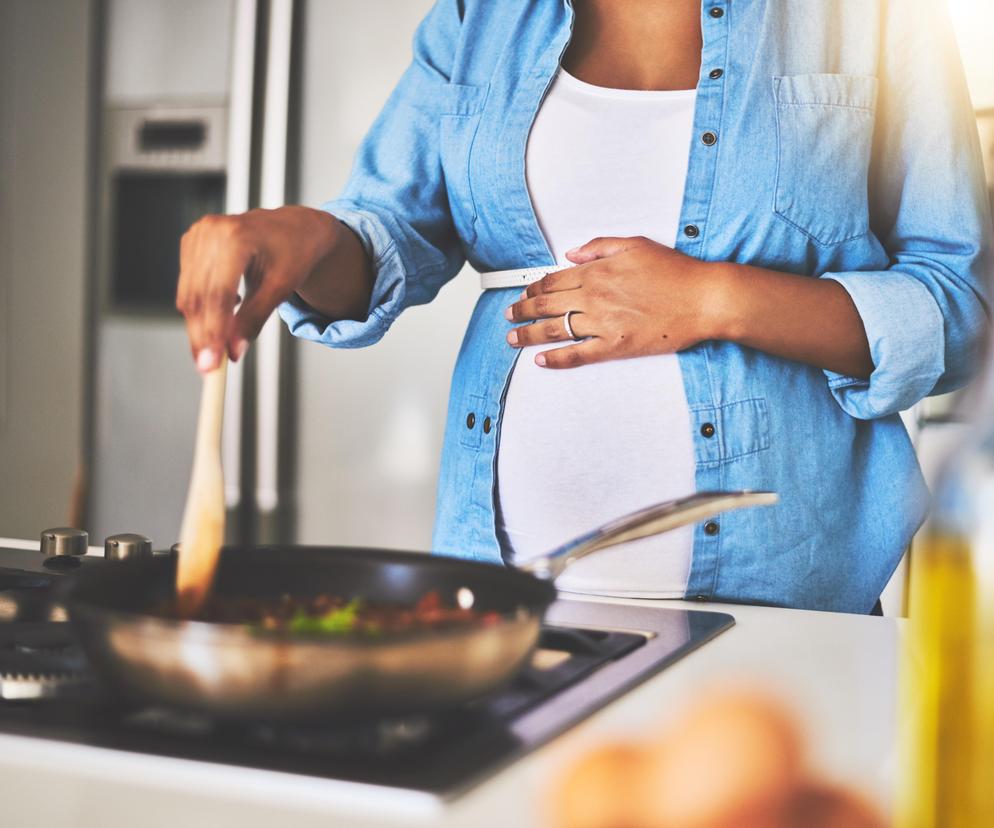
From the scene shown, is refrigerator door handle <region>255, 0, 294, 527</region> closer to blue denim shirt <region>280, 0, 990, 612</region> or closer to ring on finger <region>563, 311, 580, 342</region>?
blue denim shirt <region>280, 0, 990, 612</region>

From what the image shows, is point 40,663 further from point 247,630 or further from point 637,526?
point 637,526

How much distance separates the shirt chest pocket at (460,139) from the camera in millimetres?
1244

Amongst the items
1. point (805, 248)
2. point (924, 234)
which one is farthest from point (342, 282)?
point (924, 234)

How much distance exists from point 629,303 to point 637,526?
425 millimetres

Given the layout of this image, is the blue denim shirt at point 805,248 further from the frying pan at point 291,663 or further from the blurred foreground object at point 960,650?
the blurred foreground object at point 960,650

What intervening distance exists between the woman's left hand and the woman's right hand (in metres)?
0.25

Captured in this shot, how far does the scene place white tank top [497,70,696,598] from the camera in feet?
3.61

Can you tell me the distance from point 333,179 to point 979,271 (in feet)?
5.11

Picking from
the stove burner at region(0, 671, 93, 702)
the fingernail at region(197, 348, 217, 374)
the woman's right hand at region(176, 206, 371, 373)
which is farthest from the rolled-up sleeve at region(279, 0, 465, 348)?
the stove burner at region(0, 671, 93, 702)

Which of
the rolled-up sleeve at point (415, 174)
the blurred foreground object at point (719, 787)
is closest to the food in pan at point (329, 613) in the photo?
the blurred foreground object at point (719, 787)

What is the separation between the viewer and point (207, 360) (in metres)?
0.67

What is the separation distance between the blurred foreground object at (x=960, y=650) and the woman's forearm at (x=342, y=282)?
76 cm

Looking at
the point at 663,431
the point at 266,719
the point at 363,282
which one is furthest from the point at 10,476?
the point at 266,719

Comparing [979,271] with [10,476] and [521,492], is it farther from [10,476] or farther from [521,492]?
[10,476]
